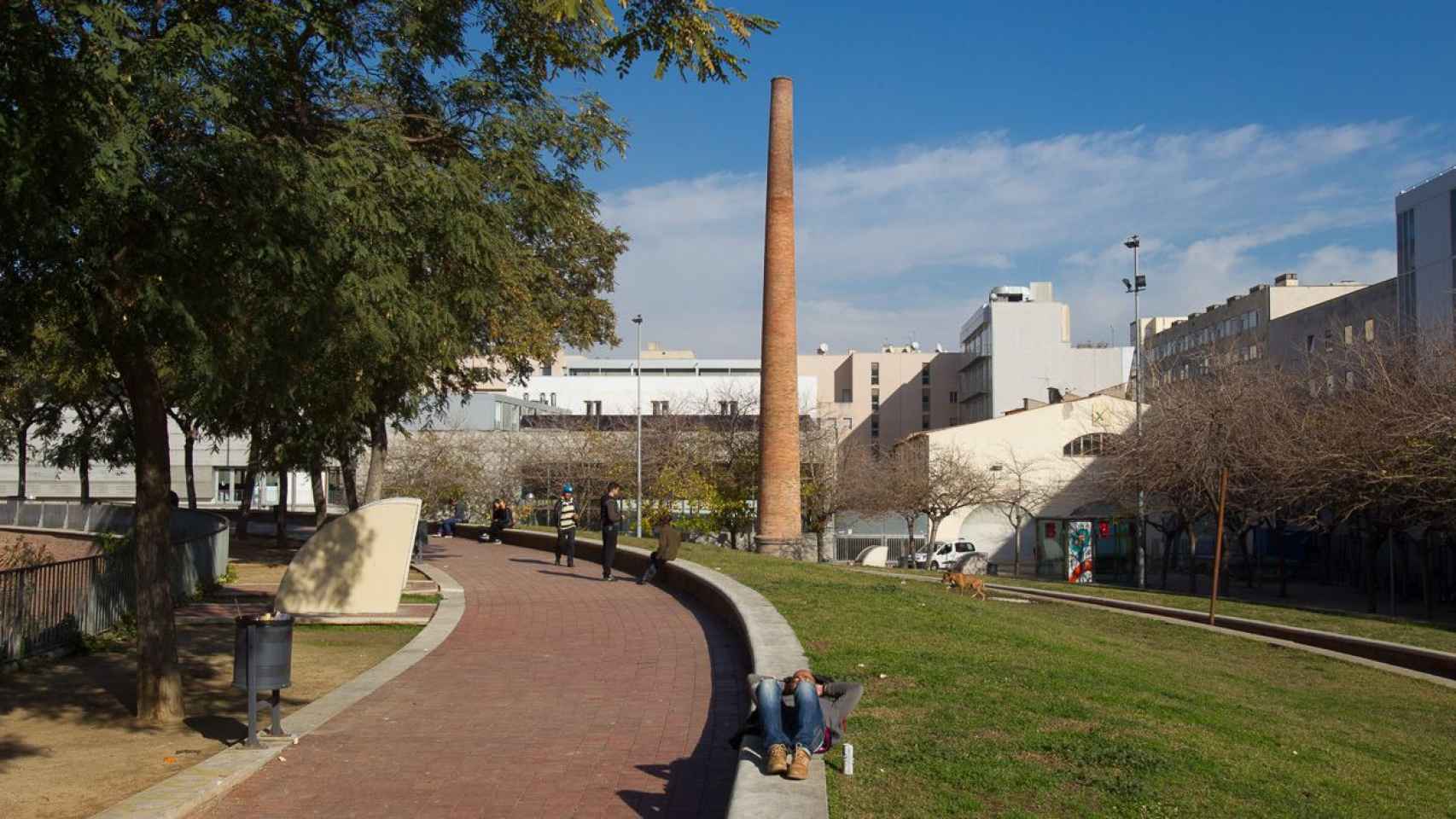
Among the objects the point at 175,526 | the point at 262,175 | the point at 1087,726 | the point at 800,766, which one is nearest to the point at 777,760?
the point at 800,766

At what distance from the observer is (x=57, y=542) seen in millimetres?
31906

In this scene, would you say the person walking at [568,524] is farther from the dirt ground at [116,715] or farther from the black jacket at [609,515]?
the dirt ground at [116,715]

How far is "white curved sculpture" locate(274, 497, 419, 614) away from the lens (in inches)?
679

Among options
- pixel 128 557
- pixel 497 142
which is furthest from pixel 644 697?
pixel 128 557

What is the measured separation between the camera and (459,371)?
24.4m

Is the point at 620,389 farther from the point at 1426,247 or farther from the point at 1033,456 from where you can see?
the point at 1426,247

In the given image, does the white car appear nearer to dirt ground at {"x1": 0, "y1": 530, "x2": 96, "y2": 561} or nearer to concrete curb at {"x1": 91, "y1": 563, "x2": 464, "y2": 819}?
dirt ground at {"x1": 0, "y1": 530, "x2": 96, "y2": 561}

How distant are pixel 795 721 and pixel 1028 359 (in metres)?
93.2

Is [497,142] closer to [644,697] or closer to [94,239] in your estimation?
[94,239]

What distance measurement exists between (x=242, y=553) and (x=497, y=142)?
2114cm

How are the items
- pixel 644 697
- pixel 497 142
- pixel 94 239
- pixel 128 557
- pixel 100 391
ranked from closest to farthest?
pixel 94 239 < pixel 644 697 < pixel 497 142 < pixel 128 557 < pixel 100 391

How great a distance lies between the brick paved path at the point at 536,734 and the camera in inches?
316

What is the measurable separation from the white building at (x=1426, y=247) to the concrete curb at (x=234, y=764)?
4470 cm

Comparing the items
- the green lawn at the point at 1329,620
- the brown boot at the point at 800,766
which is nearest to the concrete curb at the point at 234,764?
the brown boot at the point at 800,766
